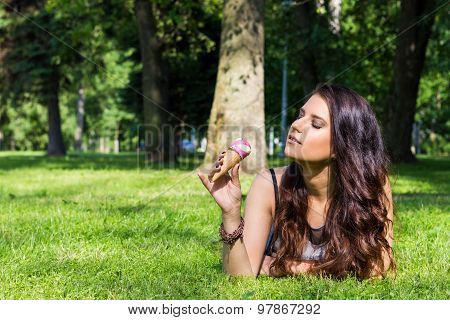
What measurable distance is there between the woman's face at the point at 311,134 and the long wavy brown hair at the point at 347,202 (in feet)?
0.13

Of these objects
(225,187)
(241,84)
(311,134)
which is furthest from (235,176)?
(241,84)

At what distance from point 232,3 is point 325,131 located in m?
9.36

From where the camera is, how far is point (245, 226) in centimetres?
410

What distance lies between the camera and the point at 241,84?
41.2 ft

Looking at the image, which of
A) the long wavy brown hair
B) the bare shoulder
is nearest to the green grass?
the long wavy brown hair

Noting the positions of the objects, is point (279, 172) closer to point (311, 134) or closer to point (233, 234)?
point (311, 134)

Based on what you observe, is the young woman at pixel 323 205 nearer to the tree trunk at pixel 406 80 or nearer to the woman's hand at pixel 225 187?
the woman's hand at pixel 225 187

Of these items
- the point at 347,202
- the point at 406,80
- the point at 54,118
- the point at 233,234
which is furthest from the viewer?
the point at 54,118

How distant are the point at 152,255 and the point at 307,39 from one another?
18.1 m

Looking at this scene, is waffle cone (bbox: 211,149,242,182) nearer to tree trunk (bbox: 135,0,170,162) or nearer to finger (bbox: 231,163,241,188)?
finger (bbox: 231,163,241,188)

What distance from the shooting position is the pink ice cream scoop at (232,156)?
140 inches

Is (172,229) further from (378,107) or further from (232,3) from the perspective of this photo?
(378,107)

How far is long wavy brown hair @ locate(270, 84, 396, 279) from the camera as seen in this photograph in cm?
390
